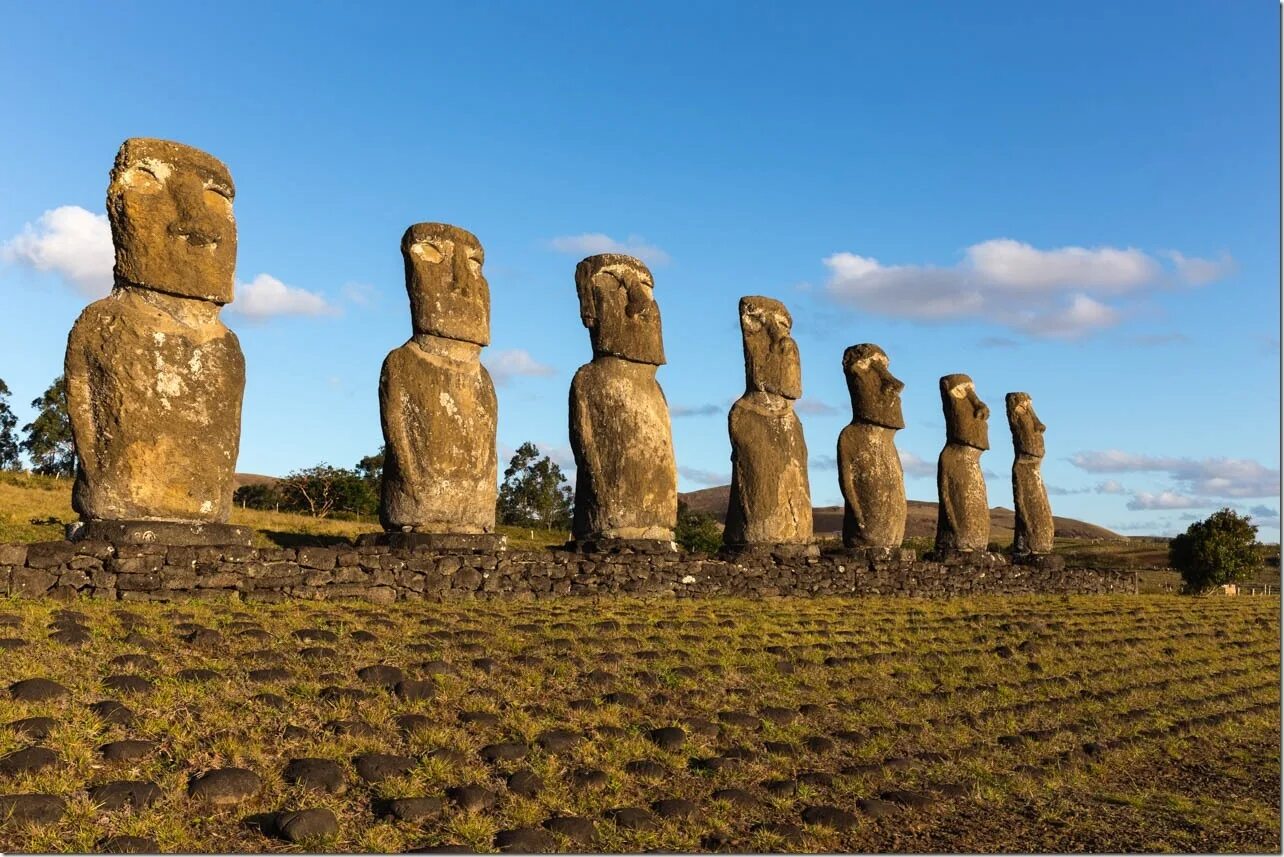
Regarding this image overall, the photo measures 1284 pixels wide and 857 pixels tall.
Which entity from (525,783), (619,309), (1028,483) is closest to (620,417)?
(619,309)

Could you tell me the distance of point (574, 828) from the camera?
5504 millimetres

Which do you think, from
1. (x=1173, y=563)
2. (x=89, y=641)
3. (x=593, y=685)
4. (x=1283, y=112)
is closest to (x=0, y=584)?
(x=89, y=641)

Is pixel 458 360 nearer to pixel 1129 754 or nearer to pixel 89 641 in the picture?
pixel 89 641

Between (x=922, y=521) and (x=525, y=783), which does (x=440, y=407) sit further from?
(x=922, y=521)

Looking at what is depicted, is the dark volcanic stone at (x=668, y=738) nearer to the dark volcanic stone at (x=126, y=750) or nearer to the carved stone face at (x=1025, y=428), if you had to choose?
the dark volcanic stone at (x=126, y=750)

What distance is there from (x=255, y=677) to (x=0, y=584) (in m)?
3.61

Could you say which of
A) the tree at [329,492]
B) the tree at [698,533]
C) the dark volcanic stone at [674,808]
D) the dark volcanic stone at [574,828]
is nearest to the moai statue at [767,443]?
the dark volcanic stone at [674,808]

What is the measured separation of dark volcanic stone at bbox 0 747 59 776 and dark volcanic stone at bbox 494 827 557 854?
221 centimetres

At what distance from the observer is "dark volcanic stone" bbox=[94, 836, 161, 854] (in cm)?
485

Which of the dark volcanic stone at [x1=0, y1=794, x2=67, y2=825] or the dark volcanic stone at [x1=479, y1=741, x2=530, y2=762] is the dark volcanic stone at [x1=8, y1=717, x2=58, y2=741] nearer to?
the dark volcanic stone at [x1=0, y1=794, x2=67, y2=825]

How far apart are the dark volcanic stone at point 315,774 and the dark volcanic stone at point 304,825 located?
353 millimetres

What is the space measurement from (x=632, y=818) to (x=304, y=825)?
161cm

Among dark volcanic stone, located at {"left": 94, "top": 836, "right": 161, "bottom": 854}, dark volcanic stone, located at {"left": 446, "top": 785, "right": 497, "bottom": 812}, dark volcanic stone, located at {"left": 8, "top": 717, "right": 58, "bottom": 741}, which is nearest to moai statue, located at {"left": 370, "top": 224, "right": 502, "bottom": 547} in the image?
dark volcanic stone, located at {"left": 8, "top": 717, "right": 58, "bottom": 741}

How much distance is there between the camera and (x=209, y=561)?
405 inches
